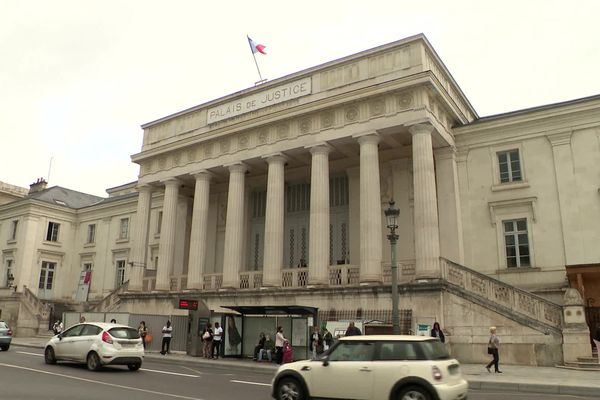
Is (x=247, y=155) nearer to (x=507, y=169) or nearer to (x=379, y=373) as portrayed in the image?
(x=507, y=169)

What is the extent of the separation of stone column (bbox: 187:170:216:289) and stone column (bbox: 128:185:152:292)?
156 inches

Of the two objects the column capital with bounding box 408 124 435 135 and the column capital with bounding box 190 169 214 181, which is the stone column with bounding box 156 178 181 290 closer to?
the column capital with bounding box 190 169 214 181

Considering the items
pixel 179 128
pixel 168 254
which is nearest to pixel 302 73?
pixel 179 128

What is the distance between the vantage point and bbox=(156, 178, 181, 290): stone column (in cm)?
2938

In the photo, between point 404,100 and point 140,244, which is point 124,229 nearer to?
point 140,244

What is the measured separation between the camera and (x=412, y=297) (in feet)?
66.4

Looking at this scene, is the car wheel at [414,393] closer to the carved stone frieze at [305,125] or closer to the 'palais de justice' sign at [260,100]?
the carved stone frieze at [305,125]

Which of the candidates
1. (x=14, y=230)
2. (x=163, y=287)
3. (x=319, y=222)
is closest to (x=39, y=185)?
(x=14, y=230)

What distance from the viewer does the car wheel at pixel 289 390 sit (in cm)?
925

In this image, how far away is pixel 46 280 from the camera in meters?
44.8

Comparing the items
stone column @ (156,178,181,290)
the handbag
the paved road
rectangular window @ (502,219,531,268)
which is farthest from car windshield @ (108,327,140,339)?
rectangular window @ (502,219,531,268)

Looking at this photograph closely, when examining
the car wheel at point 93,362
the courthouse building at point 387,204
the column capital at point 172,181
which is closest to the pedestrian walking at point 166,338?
the courthouse building at point 387,204

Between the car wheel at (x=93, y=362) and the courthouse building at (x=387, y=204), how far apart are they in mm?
6750

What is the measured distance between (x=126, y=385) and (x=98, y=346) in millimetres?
3570
